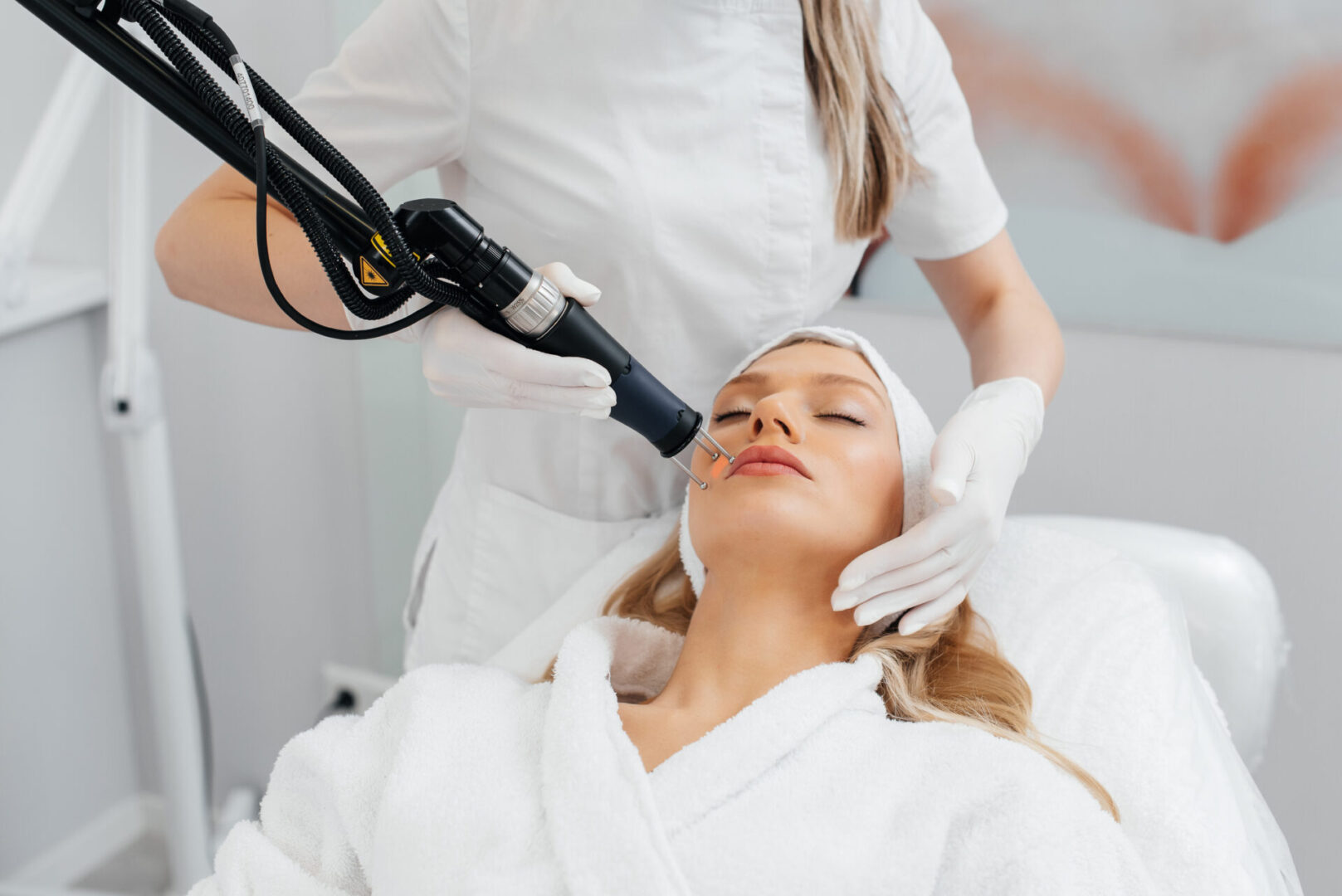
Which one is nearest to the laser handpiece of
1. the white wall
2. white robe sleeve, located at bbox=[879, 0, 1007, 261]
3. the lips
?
the lips

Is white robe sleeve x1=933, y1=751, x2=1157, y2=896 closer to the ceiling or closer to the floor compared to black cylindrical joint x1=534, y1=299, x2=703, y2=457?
closer to the floor

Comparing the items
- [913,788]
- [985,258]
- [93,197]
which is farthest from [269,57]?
[913,788]

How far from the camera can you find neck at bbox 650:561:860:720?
988 mm

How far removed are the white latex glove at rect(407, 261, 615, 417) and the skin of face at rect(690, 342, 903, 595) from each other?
0.21 meters

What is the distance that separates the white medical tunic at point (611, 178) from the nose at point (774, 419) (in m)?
0.11

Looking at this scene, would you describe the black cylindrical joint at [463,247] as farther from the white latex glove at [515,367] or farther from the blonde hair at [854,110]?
the blonde hair at [854,110]

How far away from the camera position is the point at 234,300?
969 millimetres

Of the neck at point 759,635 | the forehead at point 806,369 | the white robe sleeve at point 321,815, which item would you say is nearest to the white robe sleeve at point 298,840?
the white robe sleeve at point 321,815

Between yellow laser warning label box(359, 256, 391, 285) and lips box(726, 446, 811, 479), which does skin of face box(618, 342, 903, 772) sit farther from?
yellow laser warning label box(359, 256, 391, 285)

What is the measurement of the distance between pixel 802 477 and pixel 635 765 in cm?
32

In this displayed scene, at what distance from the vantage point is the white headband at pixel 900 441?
107 centimetres

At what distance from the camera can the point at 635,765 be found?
2.75ft

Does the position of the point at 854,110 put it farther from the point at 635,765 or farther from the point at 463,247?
the point at 635,765

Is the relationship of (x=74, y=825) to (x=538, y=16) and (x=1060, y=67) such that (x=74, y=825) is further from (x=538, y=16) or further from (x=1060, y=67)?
(x=1060, y=67)
